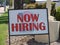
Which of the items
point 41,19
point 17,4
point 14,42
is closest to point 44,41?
point 14,42

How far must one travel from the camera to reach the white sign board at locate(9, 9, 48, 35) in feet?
23.4

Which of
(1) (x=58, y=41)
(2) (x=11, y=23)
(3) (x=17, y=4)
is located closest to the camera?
(2) (x=11, y=23)

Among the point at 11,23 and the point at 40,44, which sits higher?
the point at 11,23

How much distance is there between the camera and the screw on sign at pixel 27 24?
7.15 metres

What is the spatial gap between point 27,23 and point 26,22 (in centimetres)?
4

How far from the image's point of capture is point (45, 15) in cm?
729

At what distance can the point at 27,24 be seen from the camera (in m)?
7.18

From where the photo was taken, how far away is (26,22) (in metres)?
7.20

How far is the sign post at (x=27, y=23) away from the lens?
281 inches

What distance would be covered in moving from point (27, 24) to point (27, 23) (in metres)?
0.03

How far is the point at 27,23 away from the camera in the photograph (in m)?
7.19

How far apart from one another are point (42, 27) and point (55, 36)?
2950 millimetres

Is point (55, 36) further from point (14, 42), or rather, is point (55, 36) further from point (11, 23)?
point (11, 23)

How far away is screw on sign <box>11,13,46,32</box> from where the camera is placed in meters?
7.15
